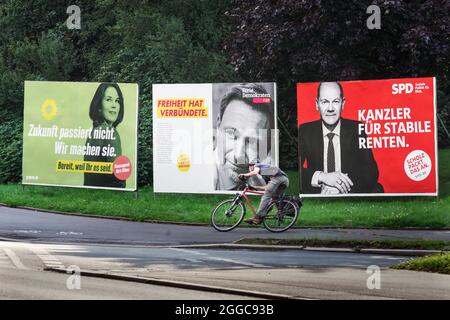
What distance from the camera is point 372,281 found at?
554 inches

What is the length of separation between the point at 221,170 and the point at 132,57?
614 inches

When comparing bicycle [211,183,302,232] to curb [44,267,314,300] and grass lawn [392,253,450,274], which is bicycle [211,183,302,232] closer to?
grass lawn [392,253,450,274]

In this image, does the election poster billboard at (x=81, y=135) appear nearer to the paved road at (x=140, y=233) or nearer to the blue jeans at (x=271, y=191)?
the paved road at (x=140, y=233)

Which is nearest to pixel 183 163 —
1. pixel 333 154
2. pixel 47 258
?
pixel 333 154

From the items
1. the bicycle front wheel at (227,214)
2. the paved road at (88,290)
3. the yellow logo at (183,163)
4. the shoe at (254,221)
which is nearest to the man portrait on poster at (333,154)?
the yellow logo at (183,163)

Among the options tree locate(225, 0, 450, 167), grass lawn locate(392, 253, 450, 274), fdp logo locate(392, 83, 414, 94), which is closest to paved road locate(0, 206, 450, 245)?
fdp logo locate(392, 83, 414, 94)

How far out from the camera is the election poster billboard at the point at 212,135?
91.8 feet

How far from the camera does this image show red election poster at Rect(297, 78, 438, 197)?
26.9m

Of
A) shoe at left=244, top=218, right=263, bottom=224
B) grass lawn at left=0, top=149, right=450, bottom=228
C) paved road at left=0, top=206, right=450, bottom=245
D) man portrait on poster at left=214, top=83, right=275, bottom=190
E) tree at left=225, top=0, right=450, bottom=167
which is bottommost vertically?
paved road at left=0, top=206, right=450, bottom=245

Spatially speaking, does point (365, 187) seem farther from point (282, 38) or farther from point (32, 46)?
point (32, 46)

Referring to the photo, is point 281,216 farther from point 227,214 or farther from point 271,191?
point 227,214

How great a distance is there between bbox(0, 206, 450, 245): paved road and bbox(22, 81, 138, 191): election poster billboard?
3.62 m
